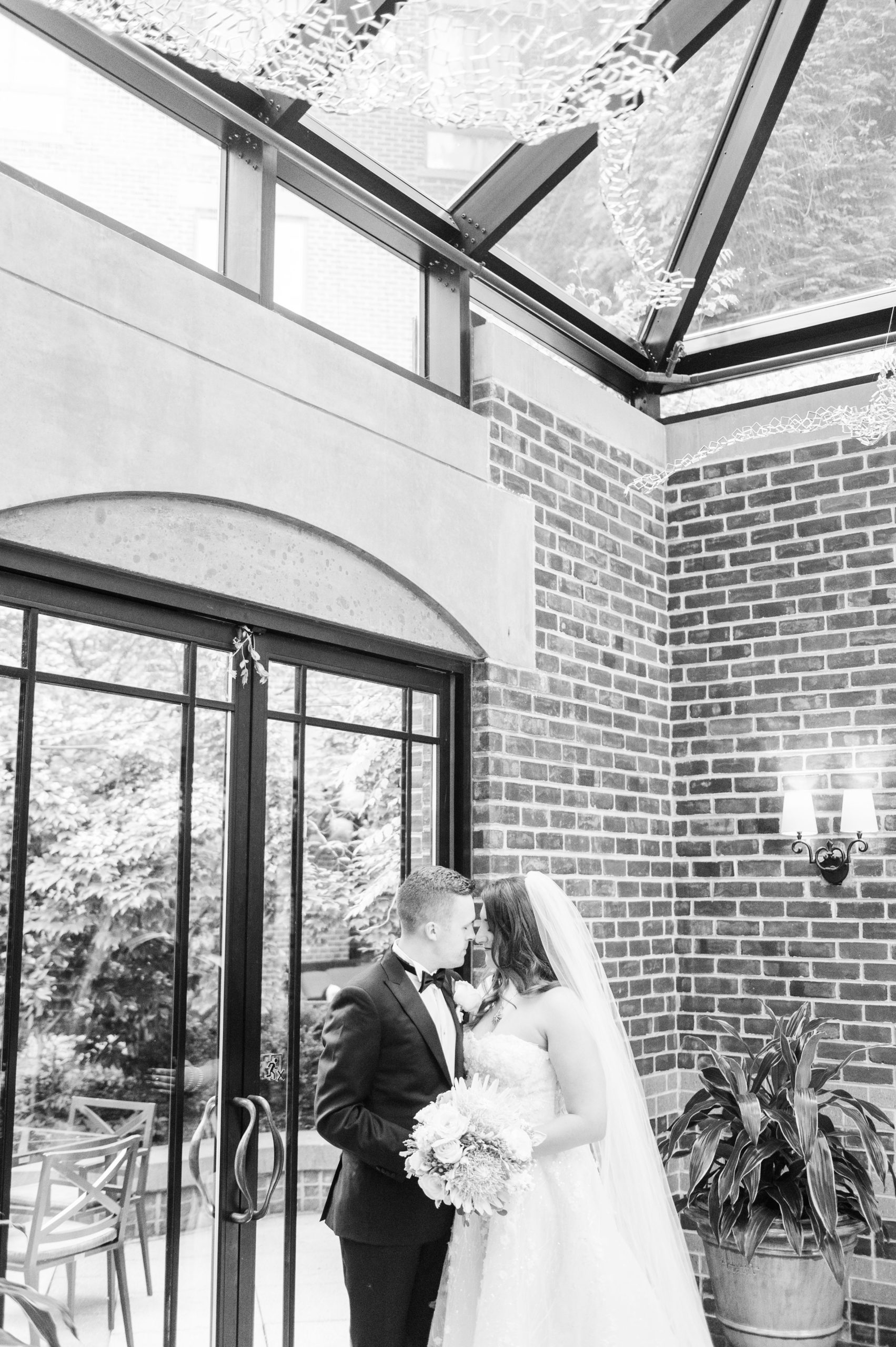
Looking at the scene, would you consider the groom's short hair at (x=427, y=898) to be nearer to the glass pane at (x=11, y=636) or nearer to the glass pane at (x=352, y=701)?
the glass pane at (x=352, y=701)

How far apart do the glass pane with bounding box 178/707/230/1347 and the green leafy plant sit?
5.72 ft

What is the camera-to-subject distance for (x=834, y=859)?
4.87 metres

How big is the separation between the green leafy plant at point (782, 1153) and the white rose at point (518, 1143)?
1489 mm

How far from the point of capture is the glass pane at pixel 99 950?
2.80 meters

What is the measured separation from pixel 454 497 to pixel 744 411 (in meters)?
1.82

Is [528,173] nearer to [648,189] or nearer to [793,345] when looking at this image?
[648,189]

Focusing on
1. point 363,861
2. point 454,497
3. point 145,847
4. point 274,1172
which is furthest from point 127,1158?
point 454,497

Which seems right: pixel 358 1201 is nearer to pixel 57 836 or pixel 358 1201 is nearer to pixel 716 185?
pixel 57 836

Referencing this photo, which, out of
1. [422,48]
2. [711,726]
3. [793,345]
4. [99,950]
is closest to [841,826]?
[711,726]

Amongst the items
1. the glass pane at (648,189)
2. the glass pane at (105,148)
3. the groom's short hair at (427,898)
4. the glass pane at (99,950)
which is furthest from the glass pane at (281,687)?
the glass pane at (648,189)

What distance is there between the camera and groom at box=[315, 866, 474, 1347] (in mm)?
2869

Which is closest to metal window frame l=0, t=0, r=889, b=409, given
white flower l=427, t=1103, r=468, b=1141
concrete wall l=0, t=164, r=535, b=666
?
concrete wall l=0, t=164, r=535, b=666

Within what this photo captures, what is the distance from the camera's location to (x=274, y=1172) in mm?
3262

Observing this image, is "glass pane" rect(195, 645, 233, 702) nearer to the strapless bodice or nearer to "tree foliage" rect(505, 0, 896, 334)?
the strapless bodice
